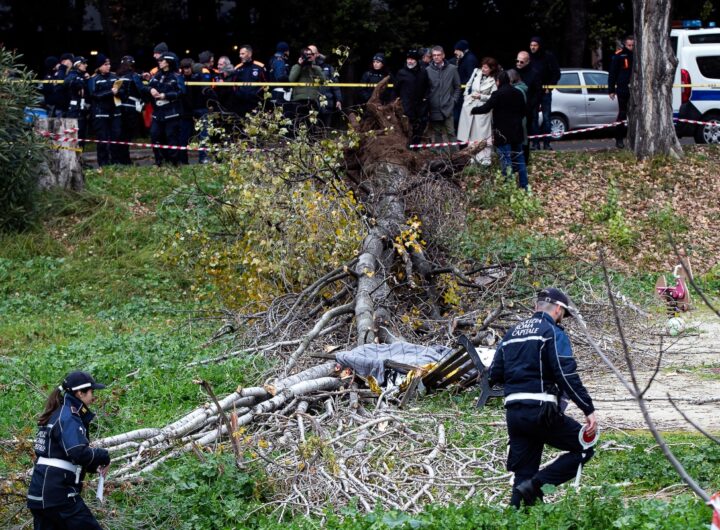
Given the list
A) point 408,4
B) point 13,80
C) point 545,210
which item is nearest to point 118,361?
point 13,80

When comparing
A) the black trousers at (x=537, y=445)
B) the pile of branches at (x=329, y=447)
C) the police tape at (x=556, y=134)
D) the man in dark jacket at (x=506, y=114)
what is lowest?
the pile of branches at (x=329, y=447)

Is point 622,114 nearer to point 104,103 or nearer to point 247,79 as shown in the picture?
point 247,79

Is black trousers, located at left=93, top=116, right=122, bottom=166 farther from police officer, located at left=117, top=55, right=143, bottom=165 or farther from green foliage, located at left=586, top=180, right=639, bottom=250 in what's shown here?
green foliage, located at left=586, top=180, right=639, bottom=250

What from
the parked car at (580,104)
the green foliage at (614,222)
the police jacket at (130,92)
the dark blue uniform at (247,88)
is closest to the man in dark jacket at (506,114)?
the green foliage at (614,222)

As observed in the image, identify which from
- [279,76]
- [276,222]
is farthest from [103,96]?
[276,222]

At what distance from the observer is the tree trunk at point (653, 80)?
Result: 1906 centimetres

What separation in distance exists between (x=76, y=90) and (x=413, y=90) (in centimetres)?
611

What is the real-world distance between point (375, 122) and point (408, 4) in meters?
13.4

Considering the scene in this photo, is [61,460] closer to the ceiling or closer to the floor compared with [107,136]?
closer to the floor

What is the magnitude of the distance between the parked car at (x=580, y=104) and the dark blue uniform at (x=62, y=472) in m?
17.8

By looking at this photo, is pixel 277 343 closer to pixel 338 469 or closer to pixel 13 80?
pixel 338 469

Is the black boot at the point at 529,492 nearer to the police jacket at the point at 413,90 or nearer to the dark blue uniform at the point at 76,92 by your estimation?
the police jacket at the point at 413,90

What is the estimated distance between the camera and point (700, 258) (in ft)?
55.1

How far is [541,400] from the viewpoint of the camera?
711 cm
